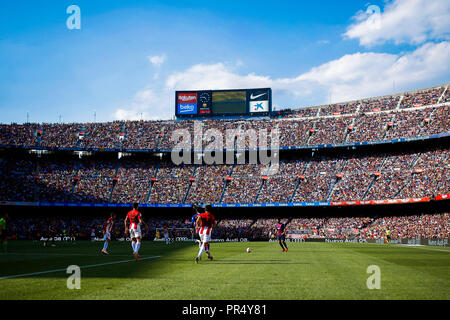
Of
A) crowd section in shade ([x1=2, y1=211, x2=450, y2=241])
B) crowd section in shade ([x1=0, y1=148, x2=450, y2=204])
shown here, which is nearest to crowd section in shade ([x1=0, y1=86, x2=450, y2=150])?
crowd section in shade ([x1=0, y1=148, x2=450, y2=204])

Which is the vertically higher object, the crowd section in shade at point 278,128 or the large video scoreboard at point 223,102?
the large video scoreboard at point 223,102

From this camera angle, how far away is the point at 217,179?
6462 centimetres

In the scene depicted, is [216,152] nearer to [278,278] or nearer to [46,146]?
[46,146]

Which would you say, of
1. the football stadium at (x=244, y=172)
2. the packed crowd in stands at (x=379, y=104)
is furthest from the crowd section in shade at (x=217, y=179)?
the packed crowd in stands at (x=379, y=104)

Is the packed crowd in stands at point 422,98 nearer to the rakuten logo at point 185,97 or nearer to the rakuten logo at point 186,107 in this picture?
the rakuten logo at point 186,107

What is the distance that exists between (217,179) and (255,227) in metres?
11.4

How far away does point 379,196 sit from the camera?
53.8 meters

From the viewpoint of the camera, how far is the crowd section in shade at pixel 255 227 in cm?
5078

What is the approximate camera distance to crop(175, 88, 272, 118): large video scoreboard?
235ft

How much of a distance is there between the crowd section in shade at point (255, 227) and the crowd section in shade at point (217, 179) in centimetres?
322

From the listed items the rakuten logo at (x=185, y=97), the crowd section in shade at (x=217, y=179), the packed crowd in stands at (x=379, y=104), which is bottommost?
the crowd section in shade at (x=217, y=179)

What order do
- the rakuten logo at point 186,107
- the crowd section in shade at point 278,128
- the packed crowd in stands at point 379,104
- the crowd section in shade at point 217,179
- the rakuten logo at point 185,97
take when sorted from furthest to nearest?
the rakuten logo at point 185,97
the rakuten logo at point 186,107
the packed crowd in stands at point 379,104
the crowd section in shade at point 278,128
the crowd section in shade at point 217,179

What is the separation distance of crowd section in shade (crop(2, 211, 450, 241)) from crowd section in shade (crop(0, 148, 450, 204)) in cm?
322

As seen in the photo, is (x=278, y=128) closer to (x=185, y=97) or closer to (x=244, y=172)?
(x=244, y=172)
